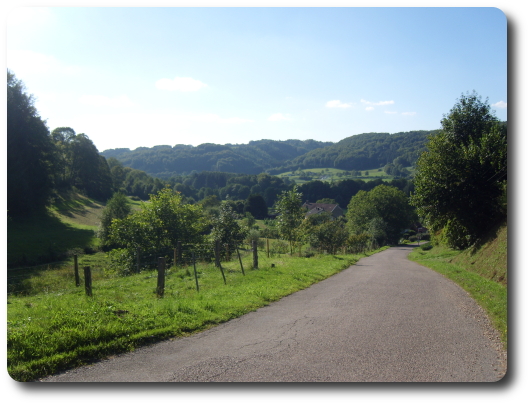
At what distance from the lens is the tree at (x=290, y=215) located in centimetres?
2945

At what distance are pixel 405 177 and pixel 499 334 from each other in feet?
348

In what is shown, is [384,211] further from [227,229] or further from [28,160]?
[28,160]

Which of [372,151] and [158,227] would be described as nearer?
[158,227]

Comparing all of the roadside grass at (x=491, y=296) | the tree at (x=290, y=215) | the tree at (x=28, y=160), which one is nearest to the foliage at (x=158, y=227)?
the tree at (x=290, y=215)

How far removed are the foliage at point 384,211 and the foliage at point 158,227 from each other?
4900 cm

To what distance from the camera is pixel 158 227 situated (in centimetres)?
2681

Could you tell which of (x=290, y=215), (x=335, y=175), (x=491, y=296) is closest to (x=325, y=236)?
(x=290, y=215)

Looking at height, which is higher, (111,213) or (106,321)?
(111,213)

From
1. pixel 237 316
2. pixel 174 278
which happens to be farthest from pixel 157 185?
pixel 237 316

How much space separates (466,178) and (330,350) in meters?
16.0

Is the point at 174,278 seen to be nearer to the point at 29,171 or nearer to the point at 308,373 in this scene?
the point at 308,373

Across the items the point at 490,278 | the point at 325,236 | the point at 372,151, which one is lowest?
the point at 325,236

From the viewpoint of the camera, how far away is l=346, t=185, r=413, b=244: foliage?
2928 inches

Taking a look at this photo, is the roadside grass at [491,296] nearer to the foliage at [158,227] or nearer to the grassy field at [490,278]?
the grassy field at [490,278]
